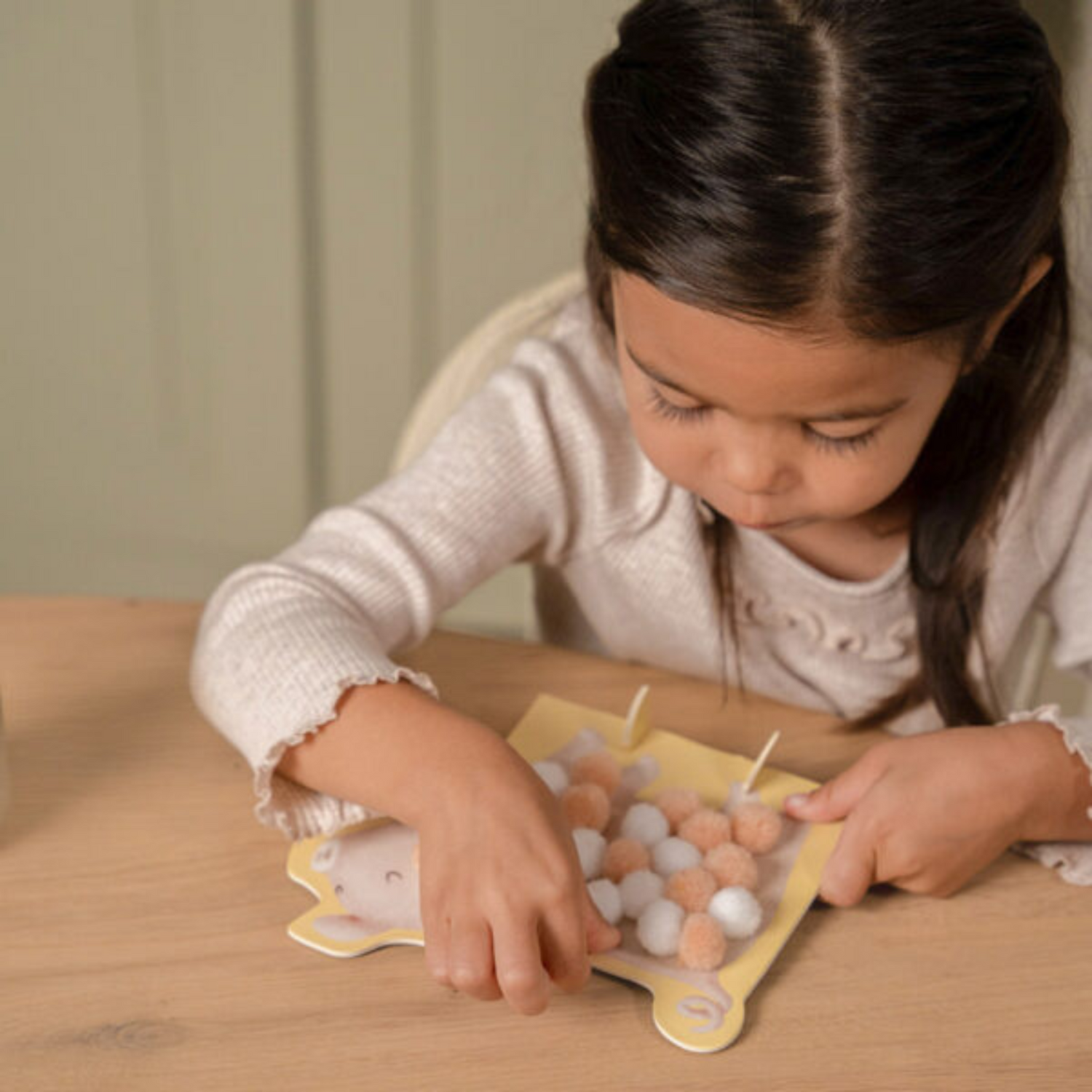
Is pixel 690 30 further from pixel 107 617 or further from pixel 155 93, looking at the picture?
pixel 155 93

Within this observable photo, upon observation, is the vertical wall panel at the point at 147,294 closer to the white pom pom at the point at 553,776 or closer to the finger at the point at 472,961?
the white pom pom at the point at 553,776

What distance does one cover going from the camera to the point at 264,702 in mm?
740

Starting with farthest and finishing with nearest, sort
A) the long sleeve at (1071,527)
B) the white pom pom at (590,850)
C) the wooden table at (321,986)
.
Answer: the long sleeve at (1071,527) < the white pom pom at (590,850) < the wooden table at (321,986)

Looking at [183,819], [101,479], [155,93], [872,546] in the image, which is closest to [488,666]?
[183,819]

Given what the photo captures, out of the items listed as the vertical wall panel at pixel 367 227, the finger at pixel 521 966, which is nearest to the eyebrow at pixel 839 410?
the finger at pixel 521 966

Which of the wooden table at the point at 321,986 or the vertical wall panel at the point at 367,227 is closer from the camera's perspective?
the wooden table at the point at 321,986

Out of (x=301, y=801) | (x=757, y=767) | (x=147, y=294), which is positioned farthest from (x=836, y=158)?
(x=147, y=294)

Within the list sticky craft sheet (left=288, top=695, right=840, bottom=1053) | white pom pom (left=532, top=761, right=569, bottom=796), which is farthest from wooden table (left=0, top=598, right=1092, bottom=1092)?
white pom pom (left=532, top=761, right=569, bottom=796)

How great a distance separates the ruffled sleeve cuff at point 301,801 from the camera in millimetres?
706

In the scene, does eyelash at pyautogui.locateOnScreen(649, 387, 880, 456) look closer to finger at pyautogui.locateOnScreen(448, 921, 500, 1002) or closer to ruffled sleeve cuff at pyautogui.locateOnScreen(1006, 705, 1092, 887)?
ruffled sleeve cuff at pyautogui.locateOnScreen(1006, 705, 1092, 887)

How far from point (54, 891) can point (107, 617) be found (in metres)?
0.27

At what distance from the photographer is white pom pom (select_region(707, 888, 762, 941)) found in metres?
0.64

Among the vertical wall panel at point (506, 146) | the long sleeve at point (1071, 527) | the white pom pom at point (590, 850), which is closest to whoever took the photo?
the white pom pom at point (590, 850)

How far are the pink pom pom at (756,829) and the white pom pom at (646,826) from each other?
39mm
